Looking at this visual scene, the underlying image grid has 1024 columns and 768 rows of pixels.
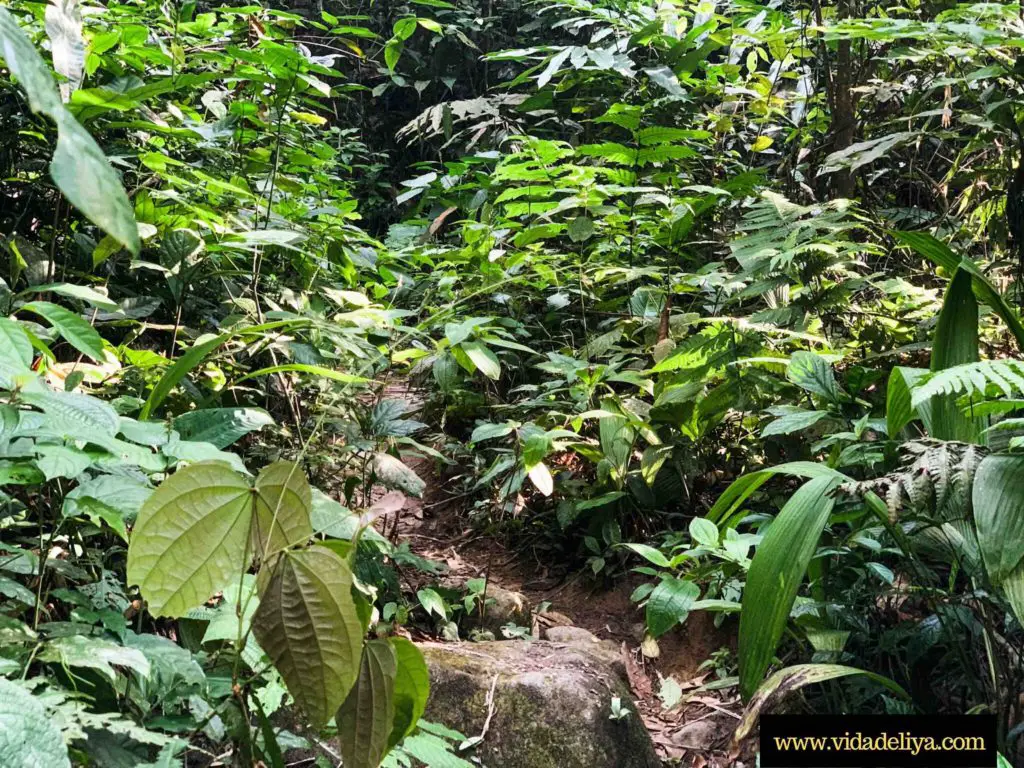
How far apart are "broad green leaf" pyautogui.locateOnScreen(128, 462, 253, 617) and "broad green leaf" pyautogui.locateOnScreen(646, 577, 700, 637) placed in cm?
104

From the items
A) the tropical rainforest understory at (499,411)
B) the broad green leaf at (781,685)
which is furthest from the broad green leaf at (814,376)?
the broad green leaf at (781,685)

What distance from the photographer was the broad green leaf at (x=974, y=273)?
156 cm

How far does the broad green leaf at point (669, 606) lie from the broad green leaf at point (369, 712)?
920mm

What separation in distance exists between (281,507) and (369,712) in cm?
22

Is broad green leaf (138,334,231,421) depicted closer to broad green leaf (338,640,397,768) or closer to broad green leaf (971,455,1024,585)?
broad green leaf (338,640,397,768)

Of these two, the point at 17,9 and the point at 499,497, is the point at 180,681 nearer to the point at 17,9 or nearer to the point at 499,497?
the point at 499,497

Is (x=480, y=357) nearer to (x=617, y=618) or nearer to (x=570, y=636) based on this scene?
(x=570, y=636)

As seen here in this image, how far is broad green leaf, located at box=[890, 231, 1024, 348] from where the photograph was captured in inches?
61.6

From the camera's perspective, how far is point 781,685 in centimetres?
128

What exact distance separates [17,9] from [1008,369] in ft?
8.06

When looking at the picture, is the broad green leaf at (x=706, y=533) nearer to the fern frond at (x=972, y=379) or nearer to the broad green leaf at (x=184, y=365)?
the fern frond at (x=972, y=379)

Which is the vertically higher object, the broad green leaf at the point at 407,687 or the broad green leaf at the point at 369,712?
the broad green leaf at the point at 369,712

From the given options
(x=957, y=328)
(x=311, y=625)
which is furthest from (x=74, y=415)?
(x=957, y=328)

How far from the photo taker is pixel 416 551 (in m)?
2.66
